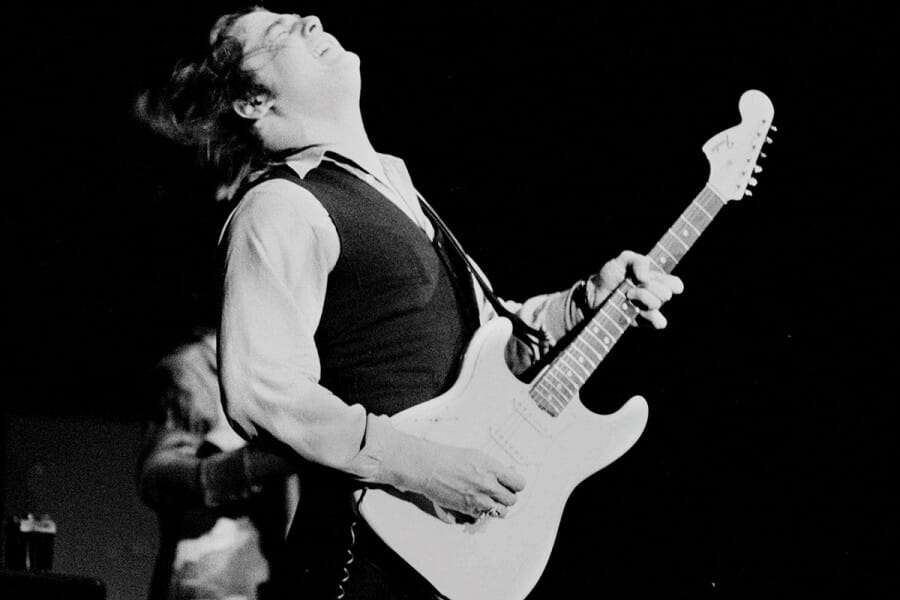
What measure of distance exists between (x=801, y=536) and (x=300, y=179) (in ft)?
4.01

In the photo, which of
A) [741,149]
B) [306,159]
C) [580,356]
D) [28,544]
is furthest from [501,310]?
[28,544]

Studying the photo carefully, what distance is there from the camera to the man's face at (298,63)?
1917 mm

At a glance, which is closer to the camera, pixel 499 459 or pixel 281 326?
pixel 281 326

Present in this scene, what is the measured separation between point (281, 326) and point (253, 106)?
19.2 inches

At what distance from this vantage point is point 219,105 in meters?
1.97

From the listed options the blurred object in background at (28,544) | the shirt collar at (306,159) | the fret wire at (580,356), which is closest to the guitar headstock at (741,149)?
the fret wire at (580,356)

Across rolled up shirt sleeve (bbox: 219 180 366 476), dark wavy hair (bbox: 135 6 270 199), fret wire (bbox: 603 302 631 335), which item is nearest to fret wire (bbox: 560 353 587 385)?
fret wire (bbox: 603 302 631 335)

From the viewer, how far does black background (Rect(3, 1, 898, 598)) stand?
2207 millimetres

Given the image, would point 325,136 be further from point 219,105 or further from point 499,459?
point 499,459

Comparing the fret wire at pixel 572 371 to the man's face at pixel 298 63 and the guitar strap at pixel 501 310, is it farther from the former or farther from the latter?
the man's face at pixel 298 63

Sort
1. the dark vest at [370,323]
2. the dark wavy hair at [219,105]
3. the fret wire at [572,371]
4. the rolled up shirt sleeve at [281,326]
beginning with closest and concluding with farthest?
the rolled up shirt sleeve at [281,326] → the dark vest at [370,323] → the fret wire at [572,371] → the dark wavy hair at [219,105]

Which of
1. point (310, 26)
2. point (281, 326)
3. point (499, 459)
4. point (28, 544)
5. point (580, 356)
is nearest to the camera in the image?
point (281, 326)

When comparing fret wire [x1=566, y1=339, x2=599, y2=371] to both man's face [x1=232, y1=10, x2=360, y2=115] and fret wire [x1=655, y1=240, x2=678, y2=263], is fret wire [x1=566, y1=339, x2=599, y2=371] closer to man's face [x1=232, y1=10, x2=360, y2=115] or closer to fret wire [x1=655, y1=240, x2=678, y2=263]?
fret wire [x1=655, y1=240, x2=678, y2=263]

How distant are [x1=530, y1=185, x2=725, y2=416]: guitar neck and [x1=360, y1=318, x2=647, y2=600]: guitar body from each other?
25 millimetres
